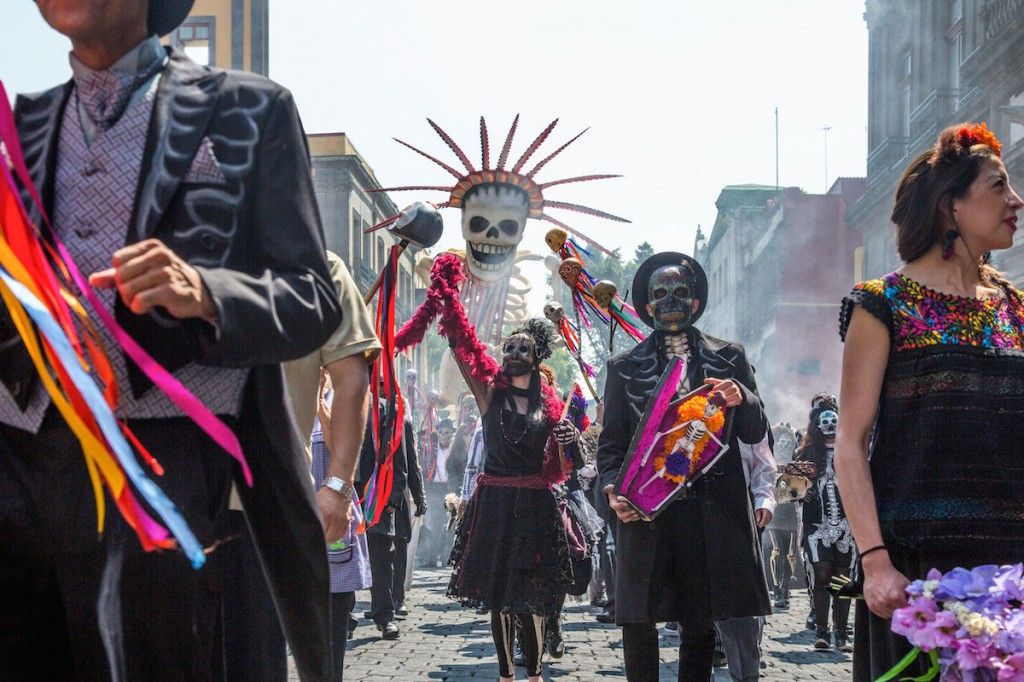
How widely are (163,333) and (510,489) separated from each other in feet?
21.1

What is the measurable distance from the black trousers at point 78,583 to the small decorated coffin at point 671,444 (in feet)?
13.9

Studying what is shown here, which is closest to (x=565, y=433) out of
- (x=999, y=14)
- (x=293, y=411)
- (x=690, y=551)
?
(x=690, y=551)

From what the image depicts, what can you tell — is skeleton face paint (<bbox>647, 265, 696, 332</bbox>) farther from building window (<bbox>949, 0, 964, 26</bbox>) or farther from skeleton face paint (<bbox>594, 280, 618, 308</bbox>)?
building window (<bbox>949, 0, 964, 26</bbox>)

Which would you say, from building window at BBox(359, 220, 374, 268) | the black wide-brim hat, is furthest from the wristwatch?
building window at BBox(359, 220, 374, 268)

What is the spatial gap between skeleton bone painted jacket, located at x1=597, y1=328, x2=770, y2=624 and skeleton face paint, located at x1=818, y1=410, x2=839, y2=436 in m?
4.93

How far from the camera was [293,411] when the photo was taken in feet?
8.46

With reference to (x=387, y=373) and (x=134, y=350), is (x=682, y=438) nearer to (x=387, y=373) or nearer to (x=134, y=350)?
(x=387, y=373)

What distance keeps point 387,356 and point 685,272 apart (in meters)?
1.87

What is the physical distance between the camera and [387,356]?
5.63 meters

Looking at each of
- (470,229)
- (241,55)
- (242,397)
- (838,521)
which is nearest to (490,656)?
(838,521)

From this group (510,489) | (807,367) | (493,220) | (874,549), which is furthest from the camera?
(807,367)

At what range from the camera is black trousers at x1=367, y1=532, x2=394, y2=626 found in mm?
10945

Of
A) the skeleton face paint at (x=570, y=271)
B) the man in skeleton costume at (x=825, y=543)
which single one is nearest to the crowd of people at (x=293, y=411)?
the skeleton face paint at (x=570, y=271)

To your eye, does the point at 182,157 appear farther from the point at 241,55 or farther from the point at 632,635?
the point at 241,55
